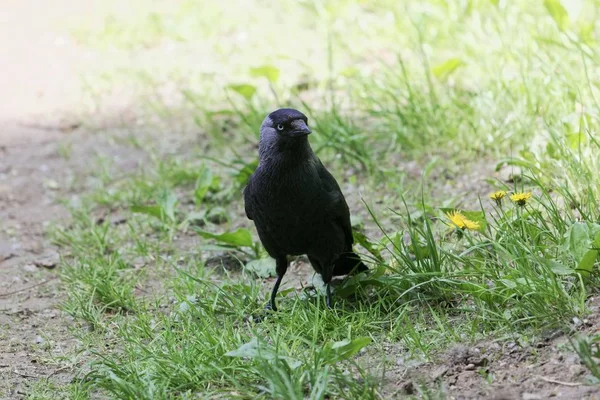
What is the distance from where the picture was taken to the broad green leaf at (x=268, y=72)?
236 inches

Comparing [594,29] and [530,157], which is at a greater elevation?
[594,29]

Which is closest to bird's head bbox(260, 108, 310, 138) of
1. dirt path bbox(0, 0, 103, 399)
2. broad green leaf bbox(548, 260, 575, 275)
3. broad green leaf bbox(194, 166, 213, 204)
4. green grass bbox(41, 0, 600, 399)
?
green grass bbox(41, 0, 600, 399)

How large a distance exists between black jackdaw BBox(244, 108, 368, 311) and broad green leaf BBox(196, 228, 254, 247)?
0.57 metres

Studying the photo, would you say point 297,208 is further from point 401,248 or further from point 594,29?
point 594,29

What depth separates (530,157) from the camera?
4.63 meters

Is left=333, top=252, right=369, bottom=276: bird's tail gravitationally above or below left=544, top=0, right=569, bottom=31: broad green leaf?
below

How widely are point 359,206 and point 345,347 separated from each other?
205cm

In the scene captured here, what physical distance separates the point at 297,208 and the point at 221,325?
656 millimetres

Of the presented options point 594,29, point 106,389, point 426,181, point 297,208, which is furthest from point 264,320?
point 594,29

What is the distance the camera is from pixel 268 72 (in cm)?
605

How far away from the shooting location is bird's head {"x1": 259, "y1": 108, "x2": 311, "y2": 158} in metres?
3.79

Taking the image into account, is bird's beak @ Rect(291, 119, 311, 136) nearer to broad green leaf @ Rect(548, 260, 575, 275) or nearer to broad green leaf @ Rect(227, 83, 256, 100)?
broad green leaf @ Rect(548, 260, 575, 275)

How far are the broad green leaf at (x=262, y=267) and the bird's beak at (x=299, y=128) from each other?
0.95m

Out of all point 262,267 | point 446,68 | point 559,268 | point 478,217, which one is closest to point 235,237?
point 262,267
